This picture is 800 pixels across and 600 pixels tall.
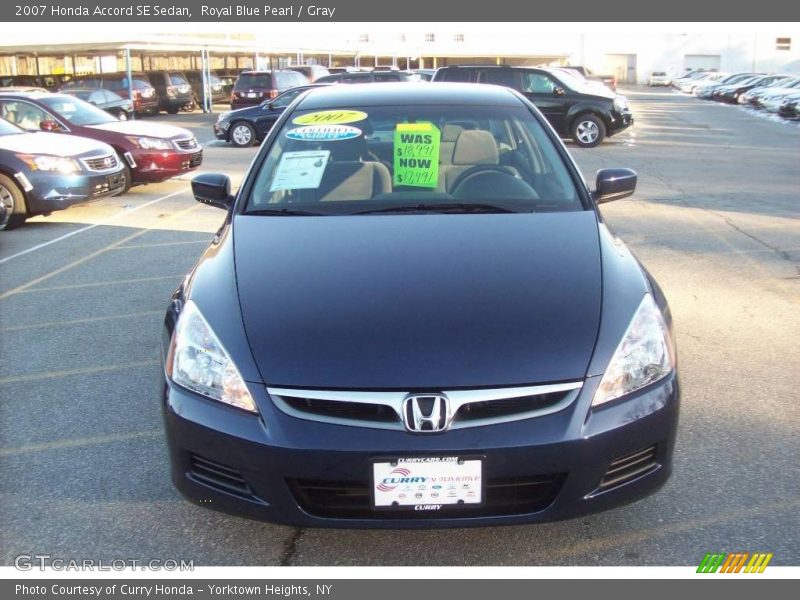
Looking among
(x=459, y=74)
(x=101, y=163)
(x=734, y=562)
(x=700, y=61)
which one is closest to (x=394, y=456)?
(x=734, y=562)

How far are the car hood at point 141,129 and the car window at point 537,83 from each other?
917 centimetres

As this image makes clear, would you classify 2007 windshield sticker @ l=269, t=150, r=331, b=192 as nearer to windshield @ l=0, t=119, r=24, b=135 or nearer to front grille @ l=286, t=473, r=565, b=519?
front grille @ l=286, t=473, r=565, b=519

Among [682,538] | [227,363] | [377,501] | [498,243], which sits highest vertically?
[498,243]

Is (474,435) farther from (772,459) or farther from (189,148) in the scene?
(189,148)

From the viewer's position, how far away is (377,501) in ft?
8.22

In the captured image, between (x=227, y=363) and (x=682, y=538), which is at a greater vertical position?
(x=227, y=363)

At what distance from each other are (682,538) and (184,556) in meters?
1.78

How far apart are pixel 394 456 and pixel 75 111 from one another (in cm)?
1132

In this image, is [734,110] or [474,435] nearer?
[474,435]

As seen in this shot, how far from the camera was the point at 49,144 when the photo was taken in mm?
9836

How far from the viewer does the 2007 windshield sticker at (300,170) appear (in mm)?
3879

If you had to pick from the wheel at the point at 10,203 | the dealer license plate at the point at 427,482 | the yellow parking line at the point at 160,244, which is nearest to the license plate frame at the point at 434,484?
the dealer license plate at the point at 427,482

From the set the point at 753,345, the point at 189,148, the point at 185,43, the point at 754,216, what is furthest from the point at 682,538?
the point at 185,43

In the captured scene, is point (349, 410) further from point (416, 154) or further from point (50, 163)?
point (50, 163)
